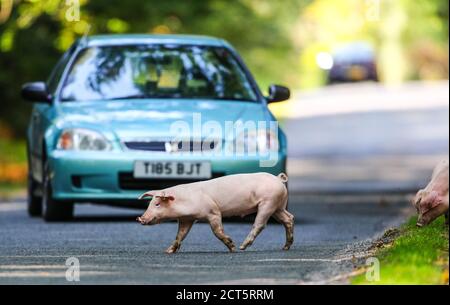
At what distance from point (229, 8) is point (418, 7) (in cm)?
2901

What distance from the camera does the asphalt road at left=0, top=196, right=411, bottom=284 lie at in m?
8.75

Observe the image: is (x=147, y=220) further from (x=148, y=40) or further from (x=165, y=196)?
(x=148, y=40)

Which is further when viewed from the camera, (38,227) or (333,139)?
(333,139)

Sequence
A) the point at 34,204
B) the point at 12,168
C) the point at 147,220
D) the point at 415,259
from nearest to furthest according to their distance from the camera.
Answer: the point at 415,259
the point at 147,220
the point at 34,204
the point at 12,168

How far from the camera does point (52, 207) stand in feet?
46.0

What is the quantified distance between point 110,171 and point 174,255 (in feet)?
11.0

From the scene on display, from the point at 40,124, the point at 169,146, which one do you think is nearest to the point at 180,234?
the point at 169,146

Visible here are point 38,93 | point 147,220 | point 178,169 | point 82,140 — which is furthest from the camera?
point 38,93

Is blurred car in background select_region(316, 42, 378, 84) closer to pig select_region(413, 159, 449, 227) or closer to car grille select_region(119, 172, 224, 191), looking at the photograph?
car grille select_region(119, 172, 224, 191)

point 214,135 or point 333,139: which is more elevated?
point 214,135

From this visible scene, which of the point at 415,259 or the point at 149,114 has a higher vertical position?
the point at 415,259

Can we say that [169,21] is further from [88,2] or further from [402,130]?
[402,130]
